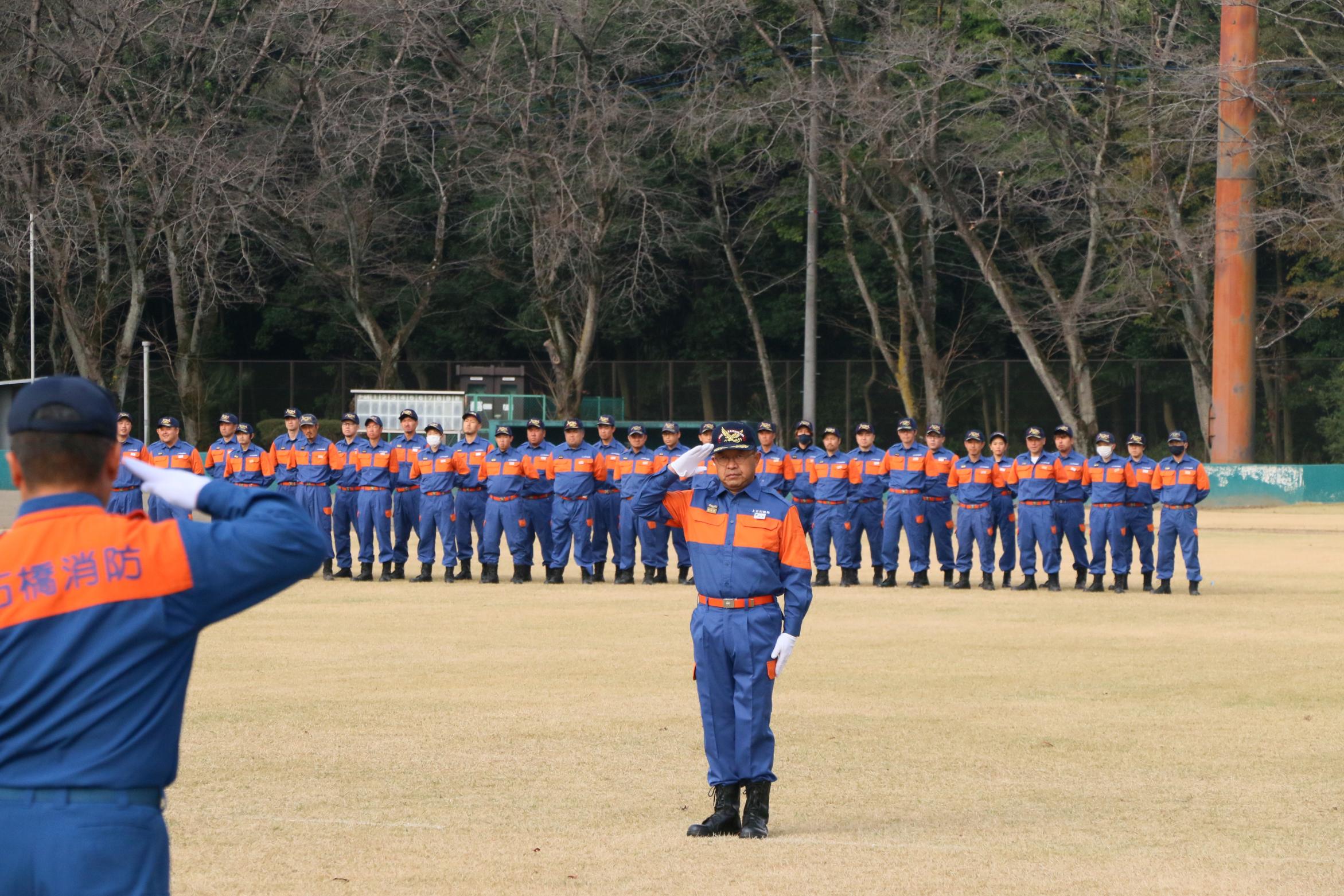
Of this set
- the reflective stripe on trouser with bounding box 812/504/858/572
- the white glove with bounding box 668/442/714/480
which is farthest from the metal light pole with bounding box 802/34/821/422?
the white glove with bounding box 668/442/714/480

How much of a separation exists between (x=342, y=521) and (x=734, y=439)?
14589 millimetres

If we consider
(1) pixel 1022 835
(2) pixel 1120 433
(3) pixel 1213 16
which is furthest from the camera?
(2) pixel 1120 433

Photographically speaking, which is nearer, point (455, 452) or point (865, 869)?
point (865, 869)

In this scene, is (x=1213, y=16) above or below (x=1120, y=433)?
above

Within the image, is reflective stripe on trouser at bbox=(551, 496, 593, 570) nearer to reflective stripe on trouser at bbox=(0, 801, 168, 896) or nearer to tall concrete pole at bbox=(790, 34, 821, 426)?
tall concrete pole at bbox=(790, 34, 821, 426)

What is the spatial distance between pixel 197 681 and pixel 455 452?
9.26 meters

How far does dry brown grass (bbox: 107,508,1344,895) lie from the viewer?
714 centimetres

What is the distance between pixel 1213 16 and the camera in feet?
143

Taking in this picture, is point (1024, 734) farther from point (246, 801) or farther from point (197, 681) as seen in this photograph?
point (197, 681)

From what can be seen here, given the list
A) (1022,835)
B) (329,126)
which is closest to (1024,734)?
(1022,835)

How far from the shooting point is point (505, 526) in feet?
70.6

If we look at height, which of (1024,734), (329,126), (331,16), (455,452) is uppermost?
(331,16)

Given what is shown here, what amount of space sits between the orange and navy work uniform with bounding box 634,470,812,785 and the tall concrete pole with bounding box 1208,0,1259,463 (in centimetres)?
3000

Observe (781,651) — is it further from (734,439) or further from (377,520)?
(377,520)
